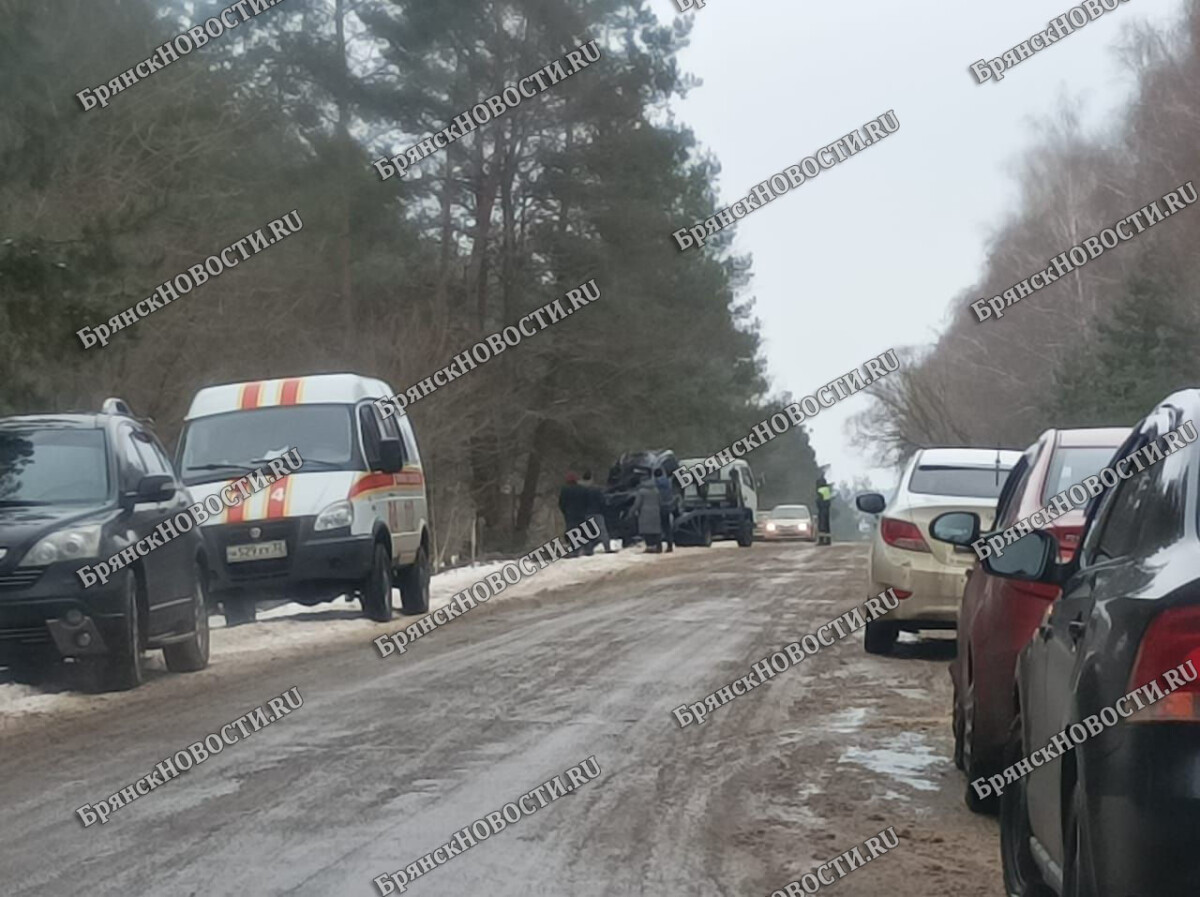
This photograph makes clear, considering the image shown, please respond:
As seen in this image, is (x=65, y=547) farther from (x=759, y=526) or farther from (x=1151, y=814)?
(x=759, y=526)

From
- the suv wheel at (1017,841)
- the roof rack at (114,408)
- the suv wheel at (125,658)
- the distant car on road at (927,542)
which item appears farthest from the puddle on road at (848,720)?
the roof rack at (114,408)

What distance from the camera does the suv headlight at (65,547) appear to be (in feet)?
38.4

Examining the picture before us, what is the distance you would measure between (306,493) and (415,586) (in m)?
2.67

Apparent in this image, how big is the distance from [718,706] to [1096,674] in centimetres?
732

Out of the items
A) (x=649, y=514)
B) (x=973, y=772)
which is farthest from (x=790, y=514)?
(x=973, y=772)

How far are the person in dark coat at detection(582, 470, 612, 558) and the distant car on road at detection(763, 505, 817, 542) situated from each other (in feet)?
62.1

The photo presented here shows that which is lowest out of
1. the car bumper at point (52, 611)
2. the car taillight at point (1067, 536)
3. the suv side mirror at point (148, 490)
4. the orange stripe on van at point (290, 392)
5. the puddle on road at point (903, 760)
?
the puddle on road at point (903, 760)

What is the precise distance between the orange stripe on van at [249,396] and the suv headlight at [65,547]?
640 centimetres

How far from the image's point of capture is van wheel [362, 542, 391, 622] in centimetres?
1764

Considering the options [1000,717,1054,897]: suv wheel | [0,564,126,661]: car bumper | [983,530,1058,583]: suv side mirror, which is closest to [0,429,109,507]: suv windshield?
[0,564,126,661]: car bumper

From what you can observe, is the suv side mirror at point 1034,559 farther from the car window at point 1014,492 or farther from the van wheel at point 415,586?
the van wheel at point 415,586

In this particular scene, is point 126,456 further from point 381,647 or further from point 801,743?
point 801,743

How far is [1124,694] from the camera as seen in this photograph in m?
3.97

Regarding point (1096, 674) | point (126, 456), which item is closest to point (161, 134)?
point (126, 456)
